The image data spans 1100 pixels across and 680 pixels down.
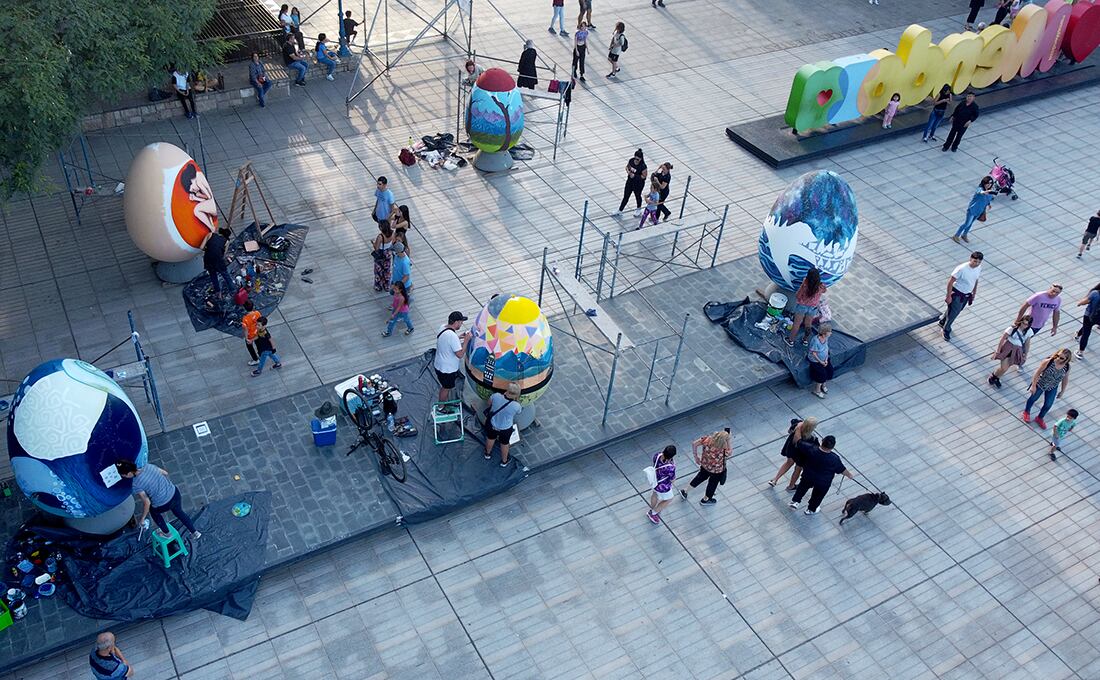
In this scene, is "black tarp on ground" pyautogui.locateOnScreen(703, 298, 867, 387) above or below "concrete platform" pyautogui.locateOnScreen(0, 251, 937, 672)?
above

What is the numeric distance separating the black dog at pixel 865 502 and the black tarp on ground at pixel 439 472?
468 centimetres

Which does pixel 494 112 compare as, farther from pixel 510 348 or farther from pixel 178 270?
pixel 510 348

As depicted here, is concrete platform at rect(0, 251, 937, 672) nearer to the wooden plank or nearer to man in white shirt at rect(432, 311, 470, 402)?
the wooden plank

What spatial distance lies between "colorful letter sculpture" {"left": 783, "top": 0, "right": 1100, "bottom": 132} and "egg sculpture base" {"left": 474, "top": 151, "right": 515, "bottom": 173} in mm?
6949

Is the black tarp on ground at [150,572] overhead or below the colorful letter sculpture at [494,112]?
below

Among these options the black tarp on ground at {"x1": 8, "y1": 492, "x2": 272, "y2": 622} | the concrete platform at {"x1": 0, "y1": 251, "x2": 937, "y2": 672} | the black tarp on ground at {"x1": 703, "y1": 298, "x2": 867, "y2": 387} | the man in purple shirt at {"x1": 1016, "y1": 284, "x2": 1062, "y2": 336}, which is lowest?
the black tarp on ground at {"x1": 8, "y1": 492, "x2": 272, "y2": 622}

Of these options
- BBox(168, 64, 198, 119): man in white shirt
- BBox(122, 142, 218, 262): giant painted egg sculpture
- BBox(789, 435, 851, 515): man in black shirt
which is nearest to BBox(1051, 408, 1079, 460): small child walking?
BBox(789, 435, 851, 515): man in black shirt

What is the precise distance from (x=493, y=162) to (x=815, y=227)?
25.2ft

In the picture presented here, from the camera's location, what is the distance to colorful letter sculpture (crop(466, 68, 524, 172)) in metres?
19.5

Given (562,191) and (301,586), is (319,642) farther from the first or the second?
(562,191)

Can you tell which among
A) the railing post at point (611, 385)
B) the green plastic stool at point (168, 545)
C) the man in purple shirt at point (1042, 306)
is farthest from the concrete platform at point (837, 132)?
the green plastic stool at point (168, 545)

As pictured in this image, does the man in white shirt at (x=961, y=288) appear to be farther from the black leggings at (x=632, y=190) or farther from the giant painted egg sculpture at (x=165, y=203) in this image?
the giant painted egg sculpture at (x=165, y=203)

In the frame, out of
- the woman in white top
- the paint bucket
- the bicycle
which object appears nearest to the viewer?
the bicycle

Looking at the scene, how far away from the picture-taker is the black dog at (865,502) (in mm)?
13547
